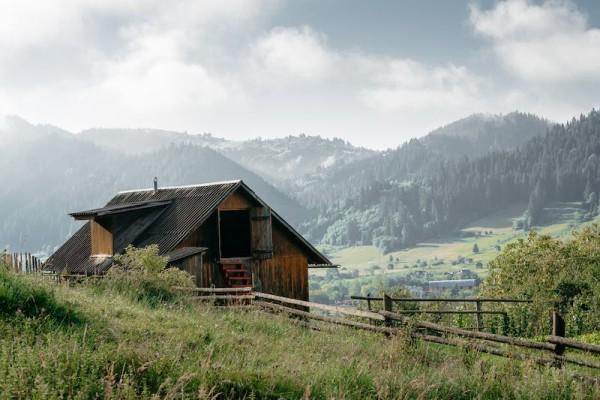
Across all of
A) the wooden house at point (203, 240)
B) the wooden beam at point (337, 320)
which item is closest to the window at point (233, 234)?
the wooden house at point (203, 240)

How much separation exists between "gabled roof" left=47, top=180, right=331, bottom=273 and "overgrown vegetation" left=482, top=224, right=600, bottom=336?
10.1m

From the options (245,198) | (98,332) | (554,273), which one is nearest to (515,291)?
(554,273)

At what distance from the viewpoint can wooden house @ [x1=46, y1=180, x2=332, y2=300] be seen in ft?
90.6

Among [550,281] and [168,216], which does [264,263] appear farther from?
[550,281]

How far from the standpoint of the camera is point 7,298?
1000 centimetres

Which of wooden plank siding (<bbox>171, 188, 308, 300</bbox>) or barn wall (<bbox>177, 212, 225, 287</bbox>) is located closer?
barn wall (<bbox>177, 212, 225, 287</bbox>)

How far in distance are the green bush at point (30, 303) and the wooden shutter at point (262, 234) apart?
18.2 metres

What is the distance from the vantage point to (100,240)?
2917 cm

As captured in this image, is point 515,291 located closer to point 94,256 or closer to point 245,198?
point 245,198

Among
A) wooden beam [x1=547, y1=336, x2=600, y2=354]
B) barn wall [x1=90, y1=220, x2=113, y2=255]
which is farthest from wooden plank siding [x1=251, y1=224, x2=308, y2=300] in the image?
wooden beam [x1=547, y1=336, x2=600, y2=354]

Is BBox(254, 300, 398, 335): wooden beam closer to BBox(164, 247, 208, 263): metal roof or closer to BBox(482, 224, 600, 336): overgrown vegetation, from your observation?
BBox(482, 224, 600, 336): overgrown vegetation

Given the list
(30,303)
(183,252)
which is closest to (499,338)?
(30,303)

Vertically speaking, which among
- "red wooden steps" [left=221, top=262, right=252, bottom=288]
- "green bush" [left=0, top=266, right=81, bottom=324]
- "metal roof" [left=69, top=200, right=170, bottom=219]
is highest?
"metal roof" [left=69, top=200, right=170, bottom=219]

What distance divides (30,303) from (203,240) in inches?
713
